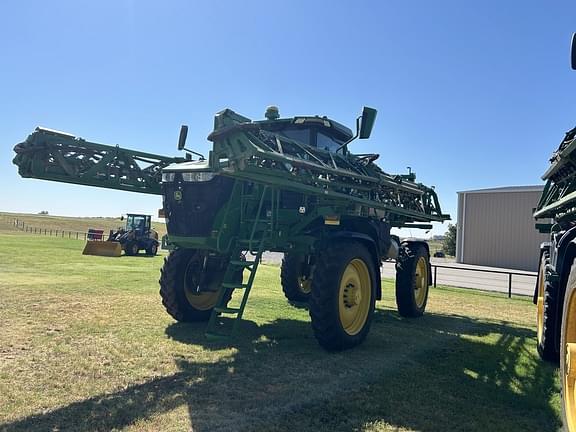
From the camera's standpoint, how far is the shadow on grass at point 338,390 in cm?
383

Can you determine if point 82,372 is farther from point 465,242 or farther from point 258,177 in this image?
point 465,242

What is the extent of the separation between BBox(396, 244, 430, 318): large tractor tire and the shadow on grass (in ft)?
6.66

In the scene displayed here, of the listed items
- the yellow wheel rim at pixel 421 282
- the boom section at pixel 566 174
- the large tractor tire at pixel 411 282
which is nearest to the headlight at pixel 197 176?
the boom section at pixel 566 174

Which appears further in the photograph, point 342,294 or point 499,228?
point 499,228

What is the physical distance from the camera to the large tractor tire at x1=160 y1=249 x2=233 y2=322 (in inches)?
281

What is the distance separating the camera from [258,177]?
515 centimetres

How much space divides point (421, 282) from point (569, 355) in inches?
256

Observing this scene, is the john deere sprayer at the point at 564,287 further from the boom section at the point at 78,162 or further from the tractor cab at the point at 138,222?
the tractor cab at the point at 138,222

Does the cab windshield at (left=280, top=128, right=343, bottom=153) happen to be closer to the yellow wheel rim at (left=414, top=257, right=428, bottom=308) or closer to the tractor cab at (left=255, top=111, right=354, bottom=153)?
the tractor cab at (left=255, top=111, right=354, bottom=153)

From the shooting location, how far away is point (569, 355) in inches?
130

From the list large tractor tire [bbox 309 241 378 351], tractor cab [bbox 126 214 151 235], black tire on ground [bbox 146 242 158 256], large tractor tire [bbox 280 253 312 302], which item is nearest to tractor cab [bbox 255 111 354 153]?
large tractor tire [bbox 309 241 378 351]

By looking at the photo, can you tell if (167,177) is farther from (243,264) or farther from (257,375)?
(257,375)

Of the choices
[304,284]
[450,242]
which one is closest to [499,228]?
[450,242]

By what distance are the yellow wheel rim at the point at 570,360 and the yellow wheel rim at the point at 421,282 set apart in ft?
19.2
